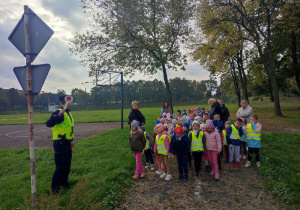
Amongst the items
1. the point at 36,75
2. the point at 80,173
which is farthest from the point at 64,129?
the point at 80,173

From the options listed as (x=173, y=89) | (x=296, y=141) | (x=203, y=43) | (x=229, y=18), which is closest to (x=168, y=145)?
(x=296, y=141)

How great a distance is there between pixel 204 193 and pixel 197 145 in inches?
49.0

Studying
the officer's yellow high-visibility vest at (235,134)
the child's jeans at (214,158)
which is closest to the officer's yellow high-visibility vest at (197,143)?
the child's jeans at (214,158)

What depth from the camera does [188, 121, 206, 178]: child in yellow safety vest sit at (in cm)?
499

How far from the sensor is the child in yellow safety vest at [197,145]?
4.99 metres

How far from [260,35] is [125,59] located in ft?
44.5

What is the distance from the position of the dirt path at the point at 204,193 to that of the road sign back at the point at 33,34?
10.9 feet

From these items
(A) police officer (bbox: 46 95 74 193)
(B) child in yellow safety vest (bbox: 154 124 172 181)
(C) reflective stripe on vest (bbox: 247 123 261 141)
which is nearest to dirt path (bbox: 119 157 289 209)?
(B) child in yellow safety vest (bbox: 154 124 172 181)

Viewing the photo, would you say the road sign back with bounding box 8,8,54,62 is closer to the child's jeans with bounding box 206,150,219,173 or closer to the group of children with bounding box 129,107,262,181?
the group of children with bounding box 129,107,262,181

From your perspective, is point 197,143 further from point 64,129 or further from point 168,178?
point 64,129

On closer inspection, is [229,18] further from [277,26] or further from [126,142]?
[126,142]

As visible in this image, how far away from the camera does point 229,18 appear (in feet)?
56.2

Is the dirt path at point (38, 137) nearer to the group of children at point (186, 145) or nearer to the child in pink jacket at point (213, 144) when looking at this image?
the group of children at point (186, 145)

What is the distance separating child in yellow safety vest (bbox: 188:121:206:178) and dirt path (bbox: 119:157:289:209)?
1.25ft
